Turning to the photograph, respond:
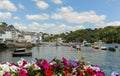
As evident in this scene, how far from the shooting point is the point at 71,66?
316 inches

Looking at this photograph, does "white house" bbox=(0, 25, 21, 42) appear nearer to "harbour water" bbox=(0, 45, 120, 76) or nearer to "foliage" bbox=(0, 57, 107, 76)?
"harbour water" bbox=(0, 45, 120, 76)

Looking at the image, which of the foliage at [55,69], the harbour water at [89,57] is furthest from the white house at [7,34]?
the foliage at [55,69]

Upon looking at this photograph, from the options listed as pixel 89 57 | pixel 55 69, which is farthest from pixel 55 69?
pixel 89 57

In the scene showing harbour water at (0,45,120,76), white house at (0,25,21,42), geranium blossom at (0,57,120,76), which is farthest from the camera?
white house at (0,25,21,42)

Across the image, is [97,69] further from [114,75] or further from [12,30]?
[12,30]

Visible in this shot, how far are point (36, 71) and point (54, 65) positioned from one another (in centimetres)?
58

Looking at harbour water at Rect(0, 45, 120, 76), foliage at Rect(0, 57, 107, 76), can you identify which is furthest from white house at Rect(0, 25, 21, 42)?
foliage at Rect(0, 57, 107, 76)

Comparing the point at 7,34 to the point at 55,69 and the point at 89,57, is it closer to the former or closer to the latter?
the point at 89,57

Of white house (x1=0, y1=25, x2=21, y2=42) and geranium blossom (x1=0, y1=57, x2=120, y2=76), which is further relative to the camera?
white house (x1=0, y1=25, x2=21, y2=42)

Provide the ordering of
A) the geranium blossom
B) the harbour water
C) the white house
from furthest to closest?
the white house → the harbour water → the geranium blossom

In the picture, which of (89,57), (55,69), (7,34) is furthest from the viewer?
(7,34)

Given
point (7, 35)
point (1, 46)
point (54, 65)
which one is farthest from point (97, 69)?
point (7, 35)

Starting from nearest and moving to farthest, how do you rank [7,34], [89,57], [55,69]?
1. [55,69]
2. [89,57]
3. [7,34]

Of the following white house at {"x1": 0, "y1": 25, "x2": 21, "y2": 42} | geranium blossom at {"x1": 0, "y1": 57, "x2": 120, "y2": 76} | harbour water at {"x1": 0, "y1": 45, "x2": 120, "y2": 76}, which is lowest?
harbour water at {"x1": 0, "y1": 45, "x2": 120, "y2": 76}
